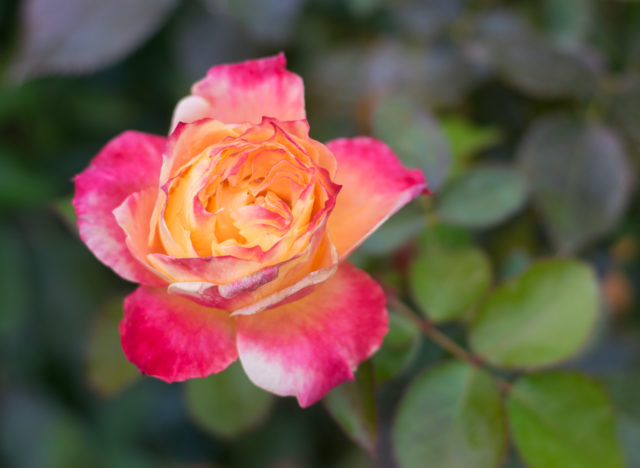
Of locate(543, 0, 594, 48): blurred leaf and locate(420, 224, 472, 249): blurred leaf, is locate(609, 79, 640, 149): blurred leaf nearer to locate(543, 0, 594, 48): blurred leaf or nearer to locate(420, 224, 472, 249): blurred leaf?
locate(543, 0, 594, 48): blurred leaf

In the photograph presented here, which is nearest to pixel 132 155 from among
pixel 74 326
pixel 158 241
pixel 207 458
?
pixel 158 241

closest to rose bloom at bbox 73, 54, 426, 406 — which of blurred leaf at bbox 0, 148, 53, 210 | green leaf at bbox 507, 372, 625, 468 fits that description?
green leaf at bbox 507, 372, 625, 468

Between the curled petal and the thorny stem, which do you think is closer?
the curled petal

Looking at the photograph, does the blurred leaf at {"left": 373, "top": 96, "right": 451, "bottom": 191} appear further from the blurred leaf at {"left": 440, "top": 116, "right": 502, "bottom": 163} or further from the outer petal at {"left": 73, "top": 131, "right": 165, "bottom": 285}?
the outer petal at {"left": 73, "top": 131, "right": 165, "bottom": 285}

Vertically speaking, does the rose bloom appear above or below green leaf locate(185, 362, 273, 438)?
above

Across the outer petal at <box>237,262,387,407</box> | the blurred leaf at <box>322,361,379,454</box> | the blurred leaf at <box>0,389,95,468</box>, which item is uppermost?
the outer petal at <box>237,262,387,407</box>

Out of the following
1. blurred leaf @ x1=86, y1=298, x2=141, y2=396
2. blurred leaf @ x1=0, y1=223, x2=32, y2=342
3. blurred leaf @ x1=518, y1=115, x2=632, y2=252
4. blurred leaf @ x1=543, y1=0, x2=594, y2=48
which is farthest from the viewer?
blurred leaf @ x1=0, y1=223, x2=32, y2=342

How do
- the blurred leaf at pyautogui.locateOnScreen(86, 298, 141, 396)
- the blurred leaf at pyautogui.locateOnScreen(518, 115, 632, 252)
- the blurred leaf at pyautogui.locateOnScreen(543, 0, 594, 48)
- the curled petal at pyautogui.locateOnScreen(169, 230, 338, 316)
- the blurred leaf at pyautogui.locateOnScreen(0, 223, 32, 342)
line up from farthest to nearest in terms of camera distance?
the blurred leaf at pyautogui.locateOnScreen(0, 223, 32, 342)
the blurred leaf at pyautogui.locateOnScreen(543, 0, 594, 48)
the blurred leaf at pyautogui.locateOnScreen(518, 115, 632, 252)
the blurred leaf at pyautogui.locateOnScreen(86, 298, 141, 396)
the curled petal at pyautogui.locateOnScreen(169, 230, 338, 316)
